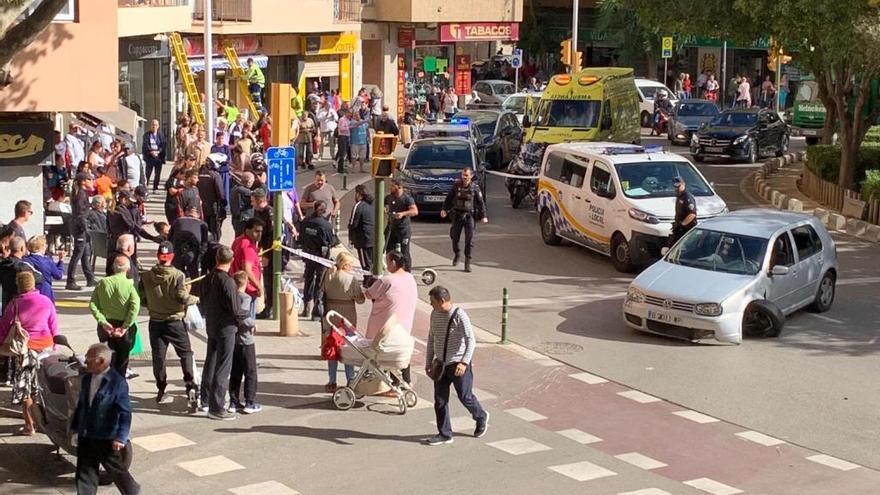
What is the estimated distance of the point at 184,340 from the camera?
1423 cm

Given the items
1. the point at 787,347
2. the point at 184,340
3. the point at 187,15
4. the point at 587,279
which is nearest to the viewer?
the point at 184,340

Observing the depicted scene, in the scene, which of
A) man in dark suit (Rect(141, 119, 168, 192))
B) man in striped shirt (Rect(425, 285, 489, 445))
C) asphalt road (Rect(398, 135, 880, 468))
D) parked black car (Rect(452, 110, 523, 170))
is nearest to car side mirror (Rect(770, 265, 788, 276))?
asphalt road (Rect(398, 135, 880, 468))

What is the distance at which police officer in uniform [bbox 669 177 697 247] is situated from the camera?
856 inches

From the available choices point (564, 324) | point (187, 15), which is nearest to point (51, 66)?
point (564, 324)

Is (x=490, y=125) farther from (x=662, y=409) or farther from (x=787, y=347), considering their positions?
(x=662, y=409)

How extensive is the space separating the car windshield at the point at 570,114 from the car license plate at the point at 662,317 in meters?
16.5

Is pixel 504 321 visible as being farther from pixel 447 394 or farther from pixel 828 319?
pixel 828 319

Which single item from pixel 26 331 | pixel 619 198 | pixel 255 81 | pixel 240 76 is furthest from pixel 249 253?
pixel 255 81

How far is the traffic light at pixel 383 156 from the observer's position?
17594 mm

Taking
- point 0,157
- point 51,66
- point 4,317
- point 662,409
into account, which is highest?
point 51,66

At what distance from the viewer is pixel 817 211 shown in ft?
97.7

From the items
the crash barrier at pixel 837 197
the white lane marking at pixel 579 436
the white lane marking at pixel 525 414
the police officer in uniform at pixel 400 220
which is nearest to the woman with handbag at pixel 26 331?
the white lane marking at pixel 525 414

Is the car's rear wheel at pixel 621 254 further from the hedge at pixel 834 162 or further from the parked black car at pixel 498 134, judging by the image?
the parked black car at pixel 498 134

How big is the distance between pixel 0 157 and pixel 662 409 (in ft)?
34.0
